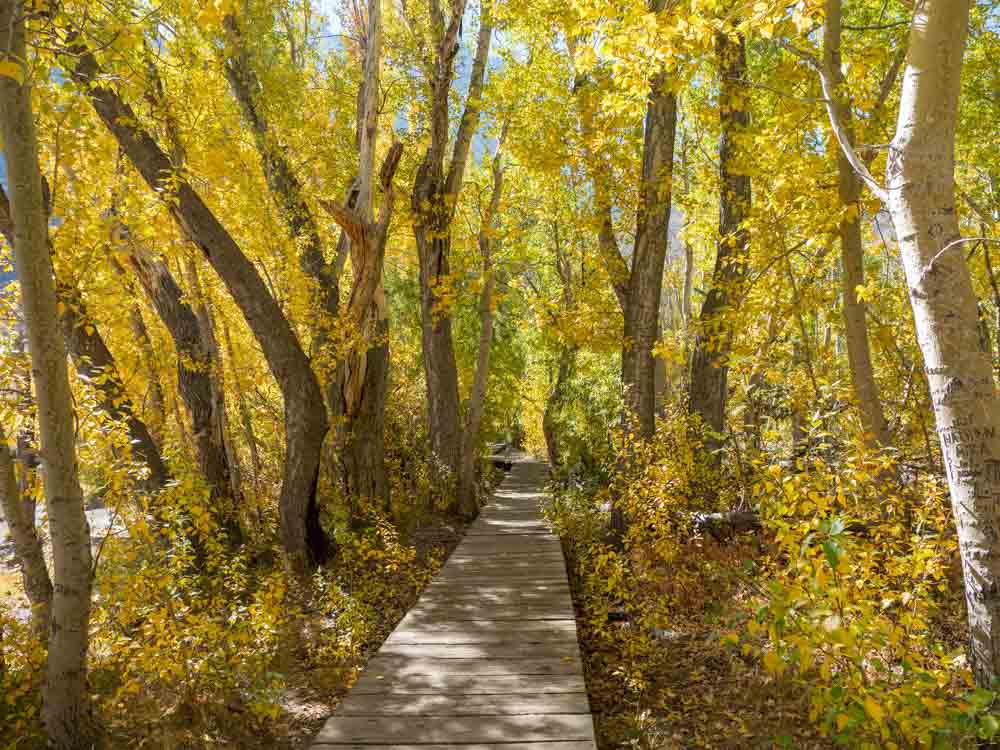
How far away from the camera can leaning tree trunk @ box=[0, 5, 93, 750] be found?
2.61 metres

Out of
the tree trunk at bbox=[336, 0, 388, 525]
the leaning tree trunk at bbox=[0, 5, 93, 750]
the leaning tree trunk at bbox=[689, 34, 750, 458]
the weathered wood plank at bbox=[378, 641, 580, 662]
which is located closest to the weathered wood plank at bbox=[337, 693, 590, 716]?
the weathered wood plank at bbox=[378, 641, 580, 662]

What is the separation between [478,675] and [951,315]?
3265mm

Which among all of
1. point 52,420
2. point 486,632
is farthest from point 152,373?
point 486,632

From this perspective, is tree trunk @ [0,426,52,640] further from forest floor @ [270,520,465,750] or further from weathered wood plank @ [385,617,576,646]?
weathered wood plank @ [385,617,576,646]

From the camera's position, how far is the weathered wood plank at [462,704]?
3.28 metres

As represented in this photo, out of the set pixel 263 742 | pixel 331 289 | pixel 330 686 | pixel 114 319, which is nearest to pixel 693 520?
pixel 330 686

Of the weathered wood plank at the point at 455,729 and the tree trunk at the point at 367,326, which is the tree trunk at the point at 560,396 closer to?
the tree trunk at the point at 367,326

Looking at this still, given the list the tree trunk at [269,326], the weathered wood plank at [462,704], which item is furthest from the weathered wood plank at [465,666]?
the tree trunk at [269,326]

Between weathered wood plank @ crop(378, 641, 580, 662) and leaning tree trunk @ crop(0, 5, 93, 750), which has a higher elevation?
leaning tree trunk @ crop(0, 5, 93, 750)

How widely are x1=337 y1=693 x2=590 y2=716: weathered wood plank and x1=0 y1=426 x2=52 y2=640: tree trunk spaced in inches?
89.9

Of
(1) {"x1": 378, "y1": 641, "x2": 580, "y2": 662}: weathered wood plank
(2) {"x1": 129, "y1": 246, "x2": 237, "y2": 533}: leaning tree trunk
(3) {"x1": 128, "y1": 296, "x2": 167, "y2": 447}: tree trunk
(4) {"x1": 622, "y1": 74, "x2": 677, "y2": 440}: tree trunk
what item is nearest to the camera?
(1) {"x1": 378, "y1": 641, "x2": 580, "y2": 662}: weathered wood plank

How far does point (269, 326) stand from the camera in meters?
5.75

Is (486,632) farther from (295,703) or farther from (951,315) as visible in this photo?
(951,315)

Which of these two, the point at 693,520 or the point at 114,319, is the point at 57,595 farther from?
the point at 114,319
